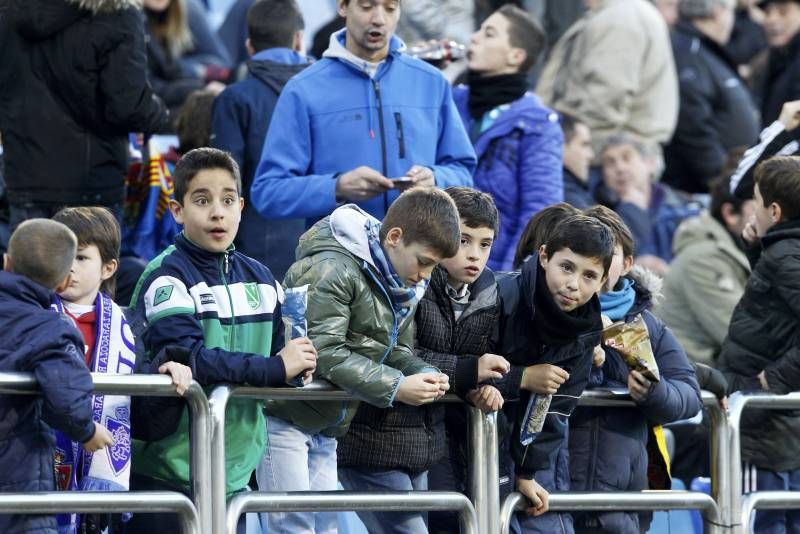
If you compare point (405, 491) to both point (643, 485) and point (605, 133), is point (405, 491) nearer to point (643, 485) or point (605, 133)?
point (643, 485)

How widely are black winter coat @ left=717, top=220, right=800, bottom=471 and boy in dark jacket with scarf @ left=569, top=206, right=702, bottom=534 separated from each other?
1.81ft

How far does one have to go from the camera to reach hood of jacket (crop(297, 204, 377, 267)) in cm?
618

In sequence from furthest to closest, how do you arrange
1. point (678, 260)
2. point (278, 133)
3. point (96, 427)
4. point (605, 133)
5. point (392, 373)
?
point (605, 133), point (678, 260), point (278, 133), point (392, 373), point (96, 427)

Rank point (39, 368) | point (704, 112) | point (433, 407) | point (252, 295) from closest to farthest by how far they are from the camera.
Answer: point (39, 368) < point (252, 295) < point (433, 407) < point (704, 112)

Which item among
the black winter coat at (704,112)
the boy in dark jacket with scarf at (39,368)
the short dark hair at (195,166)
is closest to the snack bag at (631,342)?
the short dark hair at (195,166)

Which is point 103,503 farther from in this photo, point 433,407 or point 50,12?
point 50,12

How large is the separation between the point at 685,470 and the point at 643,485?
1976mm

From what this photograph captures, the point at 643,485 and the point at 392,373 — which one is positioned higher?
the point at 392,373

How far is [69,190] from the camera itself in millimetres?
7840

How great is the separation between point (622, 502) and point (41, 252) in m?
2.29

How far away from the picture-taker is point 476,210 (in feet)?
21.1

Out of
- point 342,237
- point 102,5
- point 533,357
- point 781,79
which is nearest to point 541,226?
point 533,357

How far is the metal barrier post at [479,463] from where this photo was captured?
6324 millimetres

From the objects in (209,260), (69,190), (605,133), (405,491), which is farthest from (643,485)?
(605,133)
